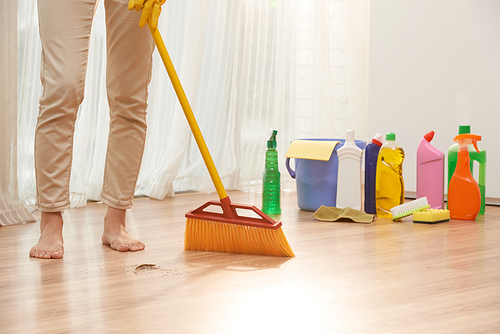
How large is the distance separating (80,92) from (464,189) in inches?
48.8

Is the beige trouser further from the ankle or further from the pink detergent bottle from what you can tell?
the pink detergent bottle

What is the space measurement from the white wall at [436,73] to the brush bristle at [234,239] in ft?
4.13

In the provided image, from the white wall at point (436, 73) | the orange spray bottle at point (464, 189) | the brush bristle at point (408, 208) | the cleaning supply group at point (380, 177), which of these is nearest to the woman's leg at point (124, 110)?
the cleaning supply group at point (380, 177)

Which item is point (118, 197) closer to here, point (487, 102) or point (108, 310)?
point (108, 310)

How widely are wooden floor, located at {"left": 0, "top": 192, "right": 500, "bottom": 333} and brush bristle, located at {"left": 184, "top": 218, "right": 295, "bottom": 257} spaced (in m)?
0.03

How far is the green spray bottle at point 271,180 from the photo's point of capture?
1890 mm

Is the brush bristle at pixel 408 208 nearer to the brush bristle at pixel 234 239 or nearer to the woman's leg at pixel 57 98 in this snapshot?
the brush bristle at pixel 234 239

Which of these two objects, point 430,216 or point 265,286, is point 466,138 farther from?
point 265,286

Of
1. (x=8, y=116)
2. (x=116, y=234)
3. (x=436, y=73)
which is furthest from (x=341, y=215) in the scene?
(x=8, y=116)

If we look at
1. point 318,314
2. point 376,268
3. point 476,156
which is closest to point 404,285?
point 376,268

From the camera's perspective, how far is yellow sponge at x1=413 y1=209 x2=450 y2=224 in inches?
68.8

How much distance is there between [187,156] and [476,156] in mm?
1285

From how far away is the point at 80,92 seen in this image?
1243 millimetres

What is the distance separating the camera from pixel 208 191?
102 inches
